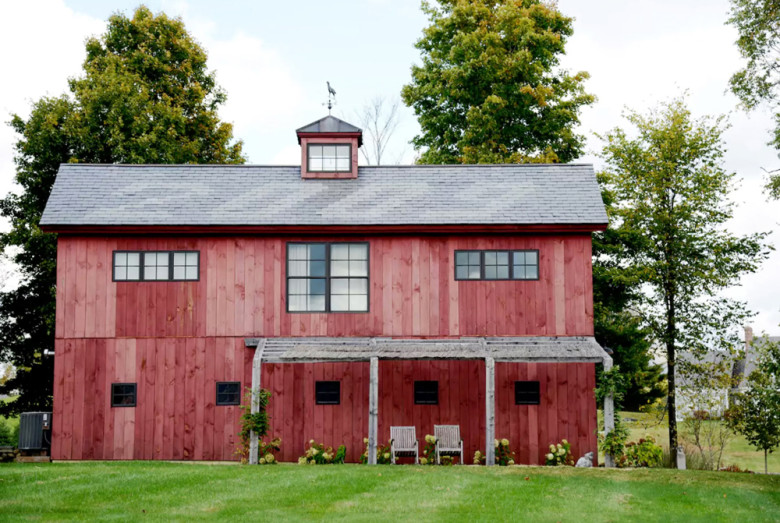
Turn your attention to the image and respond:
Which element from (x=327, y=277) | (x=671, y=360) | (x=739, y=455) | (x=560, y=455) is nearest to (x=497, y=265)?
(x=327, y=277)

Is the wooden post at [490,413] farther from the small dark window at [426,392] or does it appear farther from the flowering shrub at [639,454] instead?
the flowering shrub at [639,454]

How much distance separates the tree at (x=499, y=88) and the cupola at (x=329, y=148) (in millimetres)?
8106

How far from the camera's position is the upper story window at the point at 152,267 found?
17047 millimetres

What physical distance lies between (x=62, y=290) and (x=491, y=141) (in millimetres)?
14584

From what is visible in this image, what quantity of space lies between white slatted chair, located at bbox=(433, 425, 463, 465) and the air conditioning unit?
802 centimetres

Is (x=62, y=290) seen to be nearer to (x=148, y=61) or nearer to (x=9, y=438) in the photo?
(x=9, y=438)

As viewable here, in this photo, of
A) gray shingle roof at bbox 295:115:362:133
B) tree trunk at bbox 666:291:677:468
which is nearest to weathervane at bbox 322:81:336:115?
gray shingle roof at bbox 295:115:362:133

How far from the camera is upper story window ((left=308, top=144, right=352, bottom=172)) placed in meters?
18.7

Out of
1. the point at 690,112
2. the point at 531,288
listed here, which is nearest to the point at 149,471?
the point at 531,288

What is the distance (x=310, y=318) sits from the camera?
17.0 m

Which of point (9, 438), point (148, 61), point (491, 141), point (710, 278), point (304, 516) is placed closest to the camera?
point (304, 516)

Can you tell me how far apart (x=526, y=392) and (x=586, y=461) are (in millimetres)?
1845

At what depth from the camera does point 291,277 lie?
56.0 ft

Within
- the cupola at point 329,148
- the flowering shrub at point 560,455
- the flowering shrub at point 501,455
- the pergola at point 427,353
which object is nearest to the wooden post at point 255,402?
the pergola at point 427,353
